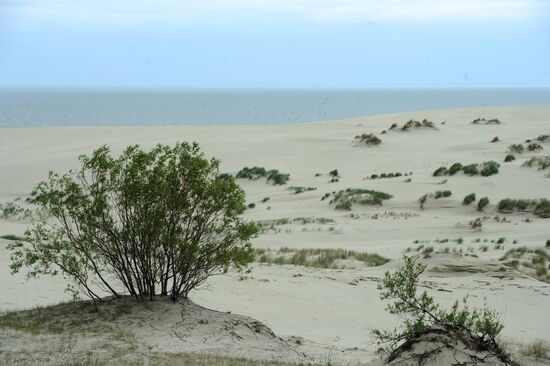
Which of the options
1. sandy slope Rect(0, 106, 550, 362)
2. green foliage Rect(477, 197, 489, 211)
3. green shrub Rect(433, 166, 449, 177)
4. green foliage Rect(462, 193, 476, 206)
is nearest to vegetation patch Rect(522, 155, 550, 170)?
sandy slope Rect(0, 106, 550, 362)

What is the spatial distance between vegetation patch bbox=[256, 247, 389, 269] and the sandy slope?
0.62m

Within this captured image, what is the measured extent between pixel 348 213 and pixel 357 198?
153 cm

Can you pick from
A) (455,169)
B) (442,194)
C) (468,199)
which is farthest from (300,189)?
(468,199)

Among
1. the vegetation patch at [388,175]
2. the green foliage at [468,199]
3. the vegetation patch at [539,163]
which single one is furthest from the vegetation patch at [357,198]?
the vegetation patch at [539,163]

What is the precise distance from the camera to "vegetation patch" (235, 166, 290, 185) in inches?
1340

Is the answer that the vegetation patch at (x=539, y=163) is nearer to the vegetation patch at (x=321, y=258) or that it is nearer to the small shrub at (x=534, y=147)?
the small shrub at (x=534, y=147)

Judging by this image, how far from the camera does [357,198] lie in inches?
1037

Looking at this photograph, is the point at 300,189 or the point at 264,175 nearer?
the point at 300,189

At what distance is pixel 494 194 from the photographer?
25.5m

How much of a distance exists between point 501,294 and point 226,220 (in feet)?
18.7

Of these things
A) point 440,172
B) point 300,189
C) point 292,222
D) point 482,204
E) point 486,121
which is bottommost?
point 292,222

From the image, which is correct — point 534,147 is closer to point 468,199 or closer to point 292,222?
point 468,199

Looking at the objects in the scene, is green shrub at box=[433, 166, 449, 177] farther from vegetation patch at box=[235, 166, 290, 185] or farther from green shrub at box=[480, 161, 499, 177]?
vegetation patch at box=[235, 166, 290, 185]

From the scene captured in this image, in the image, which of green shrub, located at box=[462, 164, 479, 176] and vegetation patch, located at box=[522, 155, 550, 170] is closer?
vegetation patch, located at box=[522, 155, 550, 170]
